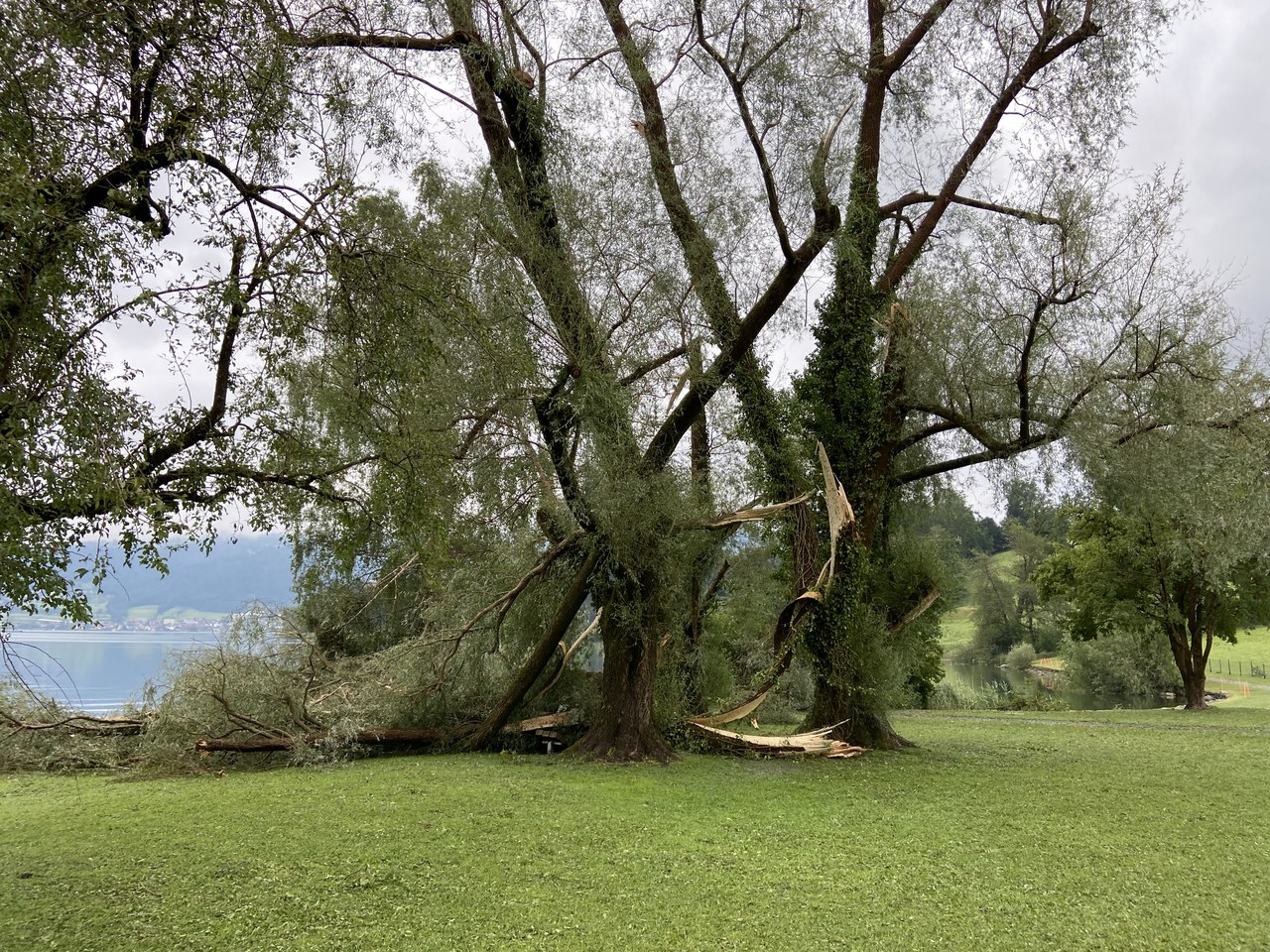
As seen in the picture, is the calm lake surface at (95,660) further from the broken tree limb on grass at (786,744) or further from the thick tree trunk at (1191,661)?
the thick tree trunk at (1191,661)

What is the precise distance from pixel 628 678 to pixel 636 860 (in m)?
5.33

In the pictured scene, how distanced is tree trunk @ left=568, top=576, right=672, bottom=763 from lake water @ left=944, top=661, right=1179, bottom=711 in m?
16.6

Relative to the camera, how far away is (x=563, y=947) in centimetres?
423

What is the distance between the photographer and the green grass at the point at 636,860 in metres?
4.45

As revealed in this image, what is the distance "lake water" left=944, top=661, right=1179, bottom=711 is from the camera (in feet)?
85.5

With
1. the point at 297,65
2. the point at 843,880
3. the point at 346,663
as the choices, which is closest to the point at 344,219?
the point at 297,65

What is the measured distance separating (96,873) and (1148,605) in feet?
71.1

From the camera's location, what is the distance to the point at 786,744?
11234mm

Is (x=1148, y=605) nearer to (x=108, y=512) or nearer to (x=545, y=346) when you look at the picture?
(x=545, y=346)

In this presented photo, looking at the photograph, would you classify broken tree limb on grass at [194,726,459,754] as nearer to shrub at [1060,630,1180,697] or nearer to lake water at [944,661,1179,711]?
lake water at [944,661,1179,711]

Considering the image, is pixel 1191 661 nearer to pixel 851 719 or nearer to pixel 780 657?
pixel 851 719

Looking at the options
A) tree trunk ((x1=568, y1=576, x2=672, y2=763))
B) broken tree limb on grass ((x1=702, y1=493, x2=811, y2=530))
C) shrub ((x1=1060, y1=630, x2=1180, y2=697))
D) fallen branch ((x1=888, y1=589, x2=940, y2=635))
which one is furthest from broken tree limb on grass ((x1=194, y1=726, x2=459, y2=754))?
shrub ((x1=1060, y1=630, x2=1180, y2=697))

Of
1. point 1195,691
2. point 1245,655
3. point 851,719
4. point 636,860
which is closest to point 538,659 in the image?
point 851,719

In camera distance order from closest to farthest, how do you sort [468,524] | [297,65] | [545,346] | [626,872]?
1. [626,872]
2. [297,65]
3. [545,346]
4. [468,524]
